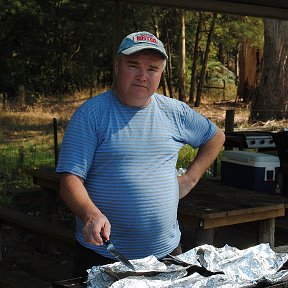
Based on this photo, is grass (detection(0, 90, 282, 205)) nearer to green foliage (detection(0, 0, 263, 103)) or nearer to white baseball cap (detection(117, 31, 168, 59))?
green foliage (detection(0, 0, 263, 103))

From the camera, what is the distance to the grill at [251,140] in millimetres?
5598

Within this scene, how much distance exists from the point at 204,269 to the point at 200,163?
2.75ft

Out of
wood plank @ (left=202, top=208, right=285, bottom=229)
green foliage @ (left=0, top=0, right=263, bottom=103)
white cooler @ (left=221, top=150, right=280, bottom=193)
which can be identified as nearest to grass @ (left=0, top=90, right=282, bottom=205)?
green foliage @ (left=0, top=0, right=263, bottom=103)

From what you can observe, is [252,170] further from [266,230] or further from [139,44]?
[139,44]

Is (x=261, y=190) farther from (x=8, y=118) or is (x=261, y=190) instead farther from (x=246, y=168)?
(x=8, y=118)

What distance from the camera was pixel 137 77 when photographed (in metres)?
2.56

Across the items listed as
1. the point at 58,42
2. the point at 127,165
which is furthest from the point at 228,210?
the point at 58,42

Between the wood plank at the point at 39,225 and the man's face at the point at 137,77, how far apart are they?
2232 mm

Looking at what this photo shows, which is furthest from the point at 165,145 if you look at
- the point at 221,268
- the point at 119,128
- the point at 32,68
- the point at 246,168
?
the point at 32,68

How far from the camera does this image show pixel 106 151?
8.29ft

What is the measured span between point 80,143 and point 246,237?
151 inches

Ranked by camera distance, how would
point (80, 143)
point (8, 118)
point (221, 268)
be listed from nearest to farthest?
point (221, 268)
point (80, 143)
point (8, 118)

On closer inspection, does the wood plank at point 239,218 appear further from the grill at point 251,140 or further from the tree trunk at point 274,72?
the tree trunk at point 274,72

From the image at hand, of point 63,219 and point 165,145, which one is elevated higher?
point 165,145
